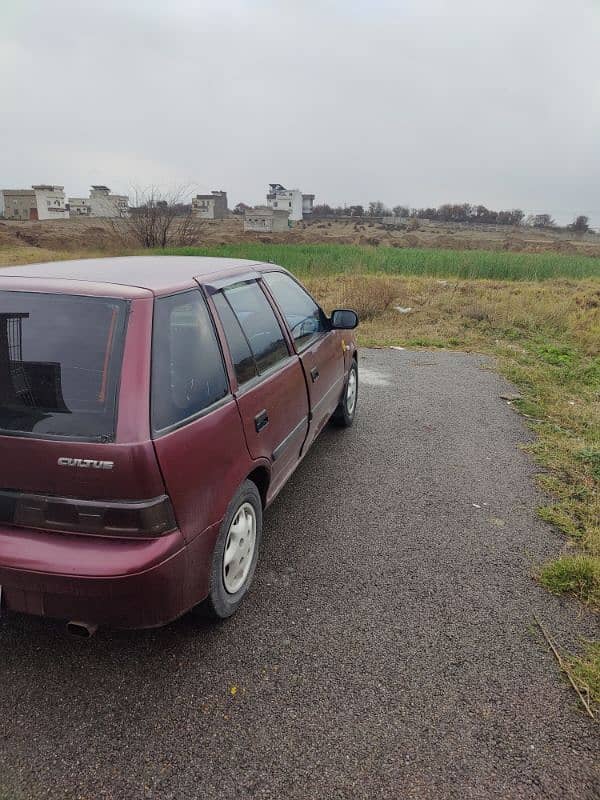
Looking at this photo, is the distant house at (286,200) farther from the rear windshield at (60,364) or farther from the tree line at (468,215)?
the rear windshield at (60,364)

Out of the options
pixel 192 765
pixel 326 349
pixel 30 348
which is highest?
pixel 30 348

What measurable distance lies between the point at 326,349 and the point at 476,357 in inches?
203

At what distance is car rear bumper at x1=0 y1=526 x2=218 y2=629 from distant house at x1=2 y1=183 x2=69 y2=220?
79.6 m

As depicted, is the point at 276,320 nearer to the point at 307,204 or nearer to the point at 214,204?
the point at 214,204

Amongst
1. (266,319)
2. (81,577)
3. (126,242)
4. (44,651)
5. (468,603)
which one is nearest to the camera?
(81,577)

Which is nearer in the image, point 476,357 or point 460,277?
point 476,357

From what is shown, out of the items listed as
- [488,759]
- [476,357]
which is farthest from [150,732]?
[476,357]

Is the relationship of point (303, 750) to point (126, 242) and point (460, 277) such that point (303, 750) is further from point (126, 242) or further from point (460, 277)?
point (126, 242)

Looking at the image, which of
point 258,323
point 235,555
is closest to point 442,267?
point 258,323

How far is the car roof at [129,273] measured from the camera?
212 centimetres

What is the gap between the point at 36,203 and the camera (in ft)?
228

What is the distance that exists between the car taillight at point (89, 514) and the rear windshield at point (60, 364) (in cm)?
24

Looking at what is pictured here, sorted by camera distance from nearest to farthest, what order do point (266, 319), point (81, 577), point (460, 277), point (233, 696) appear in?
point (81, 577), point (233, 696), point (266, 319), point (460, 277)

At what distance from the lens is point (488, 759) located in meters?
1.87
